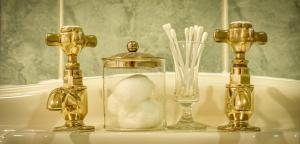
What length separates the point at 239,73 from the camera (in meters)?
0.67

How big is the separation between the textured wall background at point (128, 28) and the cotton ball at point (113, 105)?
0.11 metres

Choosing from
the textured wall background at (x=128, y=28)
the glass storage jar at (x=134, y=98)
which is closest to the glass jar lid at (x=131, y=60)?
the glass storage jar at (x=134, y=98)

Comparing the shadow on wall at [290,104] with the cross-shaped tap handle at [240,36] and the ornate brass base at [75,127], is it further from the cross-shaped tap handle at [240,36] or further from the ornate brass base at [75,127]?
the ornate brass base at [75,127]

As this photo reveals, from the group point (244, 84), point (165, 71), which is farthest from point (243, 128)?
point (165, 71)

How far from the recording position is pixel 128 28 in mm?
793

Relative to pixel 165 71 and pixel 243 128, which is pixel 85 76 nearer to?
pixel 165 71

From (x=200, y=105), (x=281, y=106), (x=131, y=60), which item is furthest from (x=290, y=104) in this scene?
(x=131, y=60)

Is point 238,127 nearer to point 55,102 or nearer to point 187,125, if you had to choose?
point 187,125

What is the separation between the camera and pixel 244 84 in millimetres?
664

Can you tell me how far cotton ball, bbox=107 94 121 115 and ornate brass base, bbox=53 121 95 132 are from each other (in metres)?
0.03

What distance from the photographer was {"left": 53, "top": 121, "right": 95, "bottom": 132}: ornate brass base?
26.1 inches

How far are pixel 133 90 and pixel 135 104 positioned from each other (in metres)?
0.02

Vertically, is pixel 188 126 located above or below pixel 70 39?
below

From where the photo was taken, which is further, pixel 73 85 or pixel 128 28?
pixel 128 28
